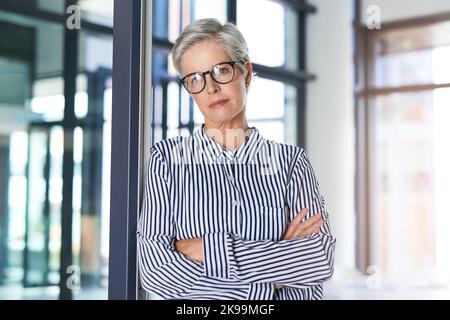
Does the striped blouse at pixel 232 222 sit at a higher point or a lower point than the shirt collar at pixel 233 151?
lower

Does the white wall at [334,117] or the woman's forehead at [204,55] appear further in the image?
the white wall at [334,117]

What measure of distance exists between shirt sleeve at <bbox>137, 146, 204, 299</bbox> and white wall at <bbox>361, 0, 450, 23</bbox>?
2.03 ft

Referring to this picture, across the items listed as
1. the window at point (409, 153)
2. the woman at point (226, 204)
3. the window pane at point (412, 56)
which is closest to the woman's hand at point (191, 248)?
the woman at point (226, 204)

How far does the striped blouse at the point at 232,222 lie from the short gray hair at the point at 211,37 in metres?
0.18

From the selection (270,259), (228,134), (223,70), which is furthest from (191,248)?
(223,70)

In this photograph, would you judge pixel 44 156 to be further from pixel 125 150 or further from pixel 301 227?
pixel 301 227

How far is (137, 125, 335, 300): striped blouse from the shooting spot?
3.91 feet

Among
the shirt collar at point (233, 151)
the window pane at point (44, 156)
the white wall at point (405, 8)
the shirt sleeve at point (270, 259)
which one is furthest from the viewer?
the window pane at point (44, 156)

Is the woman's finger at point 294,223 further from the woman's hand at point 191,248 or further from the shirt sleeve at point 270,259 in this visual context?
the woman's hand at point 191,248

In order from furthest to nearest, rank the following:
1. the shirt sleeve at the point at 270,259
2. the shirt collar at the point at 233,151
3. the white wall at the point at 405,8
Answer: the white wall at the point at 405,8 < the shirt collar at the point at 233,151 < the shirt sleeve at the point at 270,259

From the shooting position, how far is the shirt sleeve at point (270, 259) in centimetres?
119

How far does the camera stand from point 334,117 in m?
1.45

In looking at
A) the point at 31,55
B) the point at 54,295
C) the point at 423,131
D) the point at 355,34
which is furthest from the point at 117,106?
the point at 31,55

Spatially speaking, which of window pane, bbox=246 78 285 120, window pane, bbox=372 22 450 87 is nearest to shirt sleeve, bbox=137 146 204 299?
window pane, bbox=246 78 285 120
